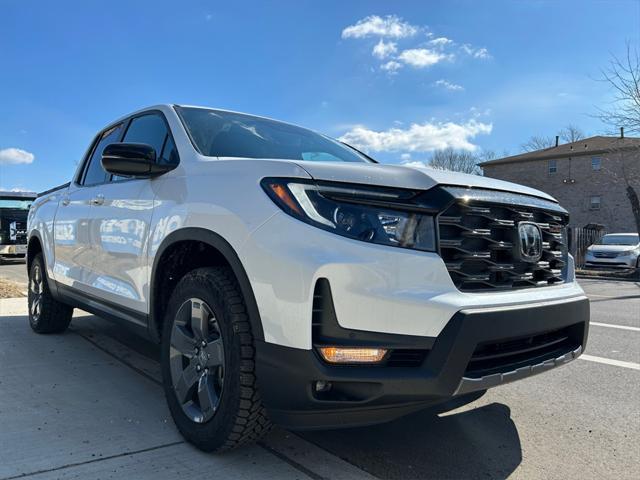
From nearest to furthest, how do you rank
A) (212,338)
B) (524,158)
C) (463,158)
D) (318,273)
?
1. (318,273)
2. (212,338)
3. (524,158)
4. (463,158)

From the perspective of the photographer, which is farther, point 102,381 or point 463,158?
point 463,158

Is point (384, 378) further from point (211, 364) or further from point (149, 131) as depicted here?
point (149, 131)

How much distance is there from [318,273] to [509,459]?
1.53 meters

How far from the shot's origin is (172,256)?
9.55 feet

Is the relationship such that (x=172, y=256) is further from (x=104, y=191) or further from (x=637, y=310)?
(x=637, y=310)

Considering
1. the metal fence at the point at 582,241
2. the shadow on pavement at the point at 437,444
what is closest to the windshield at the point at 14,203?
the shadow on pavement at the point at 437,444

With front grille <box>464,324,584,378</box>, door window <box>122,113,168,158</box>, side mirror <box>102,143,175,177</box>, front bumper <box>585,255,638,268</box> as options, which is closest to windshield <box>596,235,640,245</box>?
front bumper <box>585,255,638,268</box>

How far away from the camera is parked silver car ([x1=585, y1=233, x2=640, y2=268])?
1833 cm

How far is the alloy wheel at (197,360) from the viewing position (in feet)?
8.01

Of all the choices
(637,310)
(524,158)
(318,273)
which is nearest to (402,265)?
(318,273)

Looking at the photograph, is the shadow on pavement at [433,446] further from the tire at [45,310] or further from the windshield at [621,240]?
the windshield at [621,240]

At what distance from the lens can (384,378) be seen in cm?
198

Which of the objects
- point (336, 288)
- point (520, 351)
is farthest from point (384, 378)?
point (520, 351)

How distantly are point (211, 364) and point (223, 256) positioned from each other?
0.52 meters
